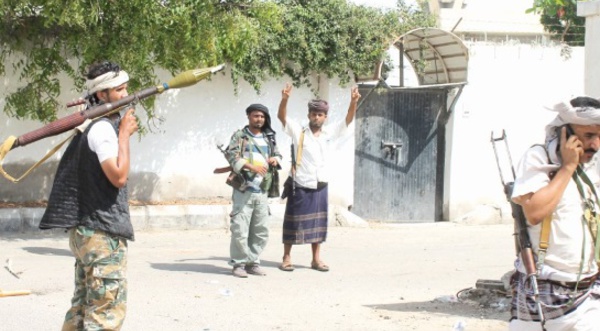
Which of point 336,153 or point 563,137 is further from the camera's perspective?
point 336,153

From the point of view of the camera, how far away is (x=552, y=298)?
4453 mm

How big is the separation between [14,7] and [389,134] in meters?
6.35

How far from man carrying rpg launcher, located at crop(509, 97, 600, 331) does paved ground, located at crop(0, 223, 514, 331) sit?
2705mm

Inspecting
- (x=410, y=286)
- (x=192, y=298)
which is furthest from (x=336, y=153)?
(x=192, y=298)

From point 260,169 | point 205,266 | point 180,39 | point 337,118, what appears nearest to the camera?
point 260,169

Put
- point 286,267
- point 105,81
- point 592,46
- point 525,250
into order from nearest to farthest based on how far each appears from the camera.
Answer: point 525,250 < point 105,81 < point 592,46 < point 286,267

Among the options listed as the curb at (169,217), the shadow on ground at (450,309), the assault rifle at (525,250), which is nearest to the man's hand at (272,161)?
the shadow on ground at (450,309)

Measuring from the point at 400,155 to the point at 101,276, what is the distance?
403 inches

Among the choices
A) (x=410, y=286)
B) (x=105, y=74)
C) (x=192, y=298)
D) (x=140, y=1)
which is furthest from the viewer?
(x=140, y=1)

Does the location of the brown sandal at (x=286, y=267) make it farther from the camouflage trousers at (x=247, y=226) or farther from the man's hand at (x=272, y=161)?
the man's hand at (x=272, y=161)

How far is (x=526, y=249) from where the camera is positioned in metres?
4.50

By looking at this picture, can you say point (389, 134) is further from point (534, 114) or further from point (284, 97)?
point (284, 97)

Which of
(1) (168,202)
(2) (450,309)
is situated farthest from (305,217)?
(1) (168,202)

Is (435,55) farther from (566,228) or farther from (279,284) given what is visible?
(566,228)
